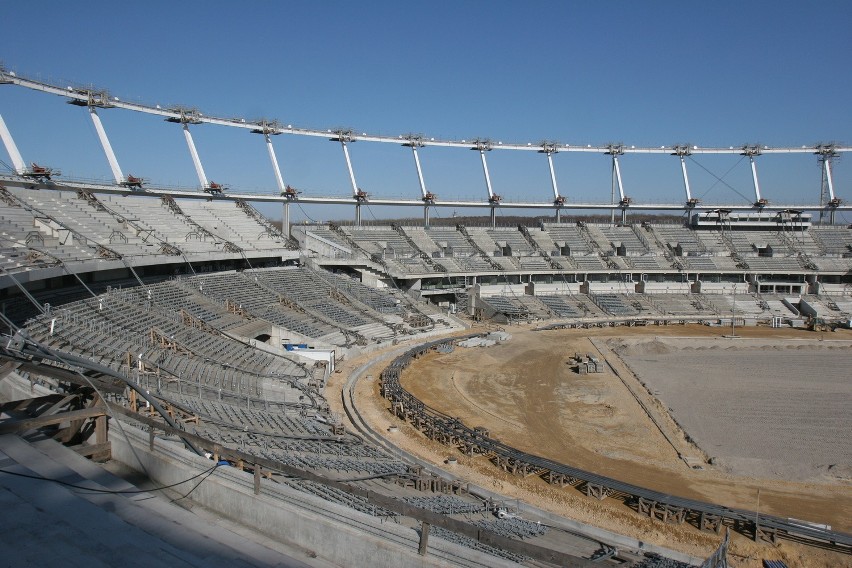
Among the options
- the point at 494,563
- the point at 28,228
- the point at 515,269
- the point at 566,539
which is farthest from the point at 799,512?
the point at 515,269

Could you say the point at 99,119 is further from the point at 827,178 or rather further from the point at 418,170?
the point at 827,178

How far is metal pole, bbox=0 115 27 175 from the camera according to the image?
28312 millimetres

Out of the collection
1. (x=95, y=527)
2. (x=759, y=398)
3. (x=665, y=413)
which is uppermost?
(x=759, y=398)

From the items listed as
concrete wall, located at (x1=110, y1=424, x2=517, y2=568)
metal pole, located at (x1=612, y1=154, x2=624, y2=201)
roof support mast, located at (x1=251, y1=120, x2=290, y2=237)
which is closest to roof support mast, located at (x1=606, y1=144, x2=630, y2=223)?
metal pole, located at (x1=612, y1=154, x2=624, y2=201)

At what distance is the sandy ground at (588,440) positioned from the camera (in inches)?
499

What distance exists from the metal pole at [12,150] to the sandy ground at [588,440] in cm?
1934

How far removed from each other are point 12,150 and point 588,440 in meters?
30.3

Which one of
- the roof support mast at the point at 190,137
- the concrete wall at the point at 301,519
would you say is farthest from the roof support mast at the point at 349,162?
the concrete wall at the point at 301,519

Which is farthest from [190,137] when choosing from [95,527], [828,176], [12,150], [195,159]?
[828,176]

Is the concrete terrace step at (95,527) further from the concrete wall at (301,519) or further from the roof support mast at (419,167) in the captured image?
the roof support mast at (419,167)

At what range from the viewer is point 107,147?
33781 mm

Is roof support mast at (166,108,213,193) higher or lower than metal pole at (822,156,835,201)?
lower

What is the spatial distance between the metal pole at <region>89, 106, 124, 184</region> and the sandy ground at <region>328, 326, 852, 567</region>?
770 inches

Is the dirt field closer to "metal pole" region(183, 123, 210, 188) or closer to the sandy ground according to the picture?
the sandy ground
